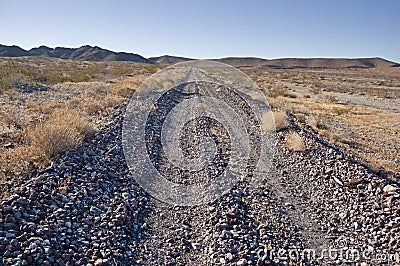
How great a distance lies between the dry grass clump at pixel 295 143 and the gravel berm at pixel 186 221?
2181 millimetres

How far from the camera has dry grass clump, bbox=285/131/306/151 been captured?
1037cm

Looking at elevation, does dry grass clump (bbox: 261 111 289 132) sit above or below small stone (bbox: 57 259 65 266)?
above

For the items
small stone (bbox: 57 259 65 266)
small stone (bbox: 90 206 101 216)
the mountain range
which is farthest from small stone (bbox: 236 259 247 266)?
the mountain range

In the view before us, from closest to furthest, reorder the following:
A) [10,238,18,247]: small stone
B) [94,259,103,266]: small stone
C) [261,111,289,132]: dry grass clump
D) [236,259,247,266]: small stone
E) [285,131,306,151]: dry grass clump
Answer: [10,238,18,247]: small stone, [94,259,103,266]: small stone, [236,259,247,266]: small stone, [285,131,306,151]: dry grass clump, [261,111,289,132]: dry grass clump

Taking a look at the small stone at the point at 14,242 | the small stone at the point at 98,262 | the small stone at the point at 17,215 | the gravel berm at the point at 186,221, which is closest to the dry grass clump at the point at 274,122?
the gravel berm at the point at 186,221

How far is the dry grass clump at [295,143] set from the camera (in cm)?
1037

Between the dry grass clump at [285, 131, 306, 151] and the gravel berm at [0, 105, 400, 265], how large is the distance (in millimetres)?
2181

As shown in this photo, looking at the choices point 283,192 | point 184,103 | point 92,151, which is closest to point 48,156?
point 92,151

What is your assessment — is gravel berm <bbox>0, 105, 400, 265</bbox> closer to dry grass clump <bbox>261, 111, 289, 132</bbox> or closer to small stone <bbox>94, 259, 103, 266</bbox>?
small stone <bbox>94, 259, 103, 266</bbox>

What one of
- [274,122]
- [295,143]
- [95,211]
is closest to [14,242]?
[95,211]

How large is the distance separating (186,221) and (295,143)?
5.81 meters

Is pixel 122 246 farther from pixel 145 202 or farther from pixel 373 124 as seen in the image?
pixel 373 124

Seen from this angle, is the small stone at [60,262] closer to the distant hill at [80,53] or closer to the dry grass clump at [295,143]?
the dry grass clump at [295,143]

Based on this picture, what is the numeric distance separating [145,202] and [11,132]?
5019 millimetres
